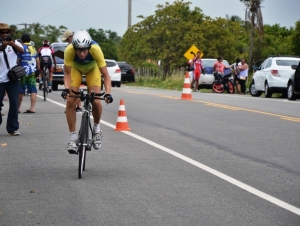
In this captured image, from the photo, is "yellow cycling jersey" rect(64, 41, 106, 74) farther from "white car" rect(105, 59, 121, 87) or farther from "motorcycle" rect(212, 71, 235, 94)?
"white car" rect(105, 59, 121, 87)

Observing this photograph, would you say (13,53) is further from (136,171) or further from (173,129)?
(136,171)

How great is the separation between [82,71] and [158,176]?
1.63 meters

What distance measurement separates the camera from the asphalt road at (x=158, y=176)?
7.31m

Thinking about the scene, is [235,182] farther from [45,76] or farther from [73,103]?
[45,76]

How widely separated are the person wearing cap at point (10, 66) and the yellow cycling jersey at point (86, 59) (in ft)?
13.5

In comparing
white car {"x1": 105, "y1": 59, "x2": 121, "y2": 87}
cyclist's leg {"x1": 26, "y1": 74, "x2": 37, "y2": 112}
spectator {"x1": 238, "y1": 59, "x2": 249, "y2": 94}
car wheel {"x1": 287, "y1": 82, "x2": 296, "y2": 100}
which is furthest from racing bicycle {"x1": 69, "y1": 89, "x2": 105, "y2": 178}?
white car {"x1": 105, "y1": 59, "x2": 121, "y2": 87}

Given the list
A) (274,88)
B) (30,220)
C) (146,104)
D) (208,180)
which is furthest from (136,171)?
(274,88)

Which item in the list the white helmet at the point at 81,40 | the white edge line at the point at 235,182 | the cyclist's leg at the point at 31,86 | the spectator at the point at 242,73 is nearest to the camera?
the white edge line at the point at 235,182

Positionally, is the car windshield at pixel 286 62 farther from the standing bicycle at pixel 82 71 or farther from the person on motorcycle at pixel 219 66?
the standing bicycle at pixel 82 71

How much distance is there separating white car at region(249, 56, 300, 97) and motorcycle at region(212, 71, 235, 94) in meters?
3.83

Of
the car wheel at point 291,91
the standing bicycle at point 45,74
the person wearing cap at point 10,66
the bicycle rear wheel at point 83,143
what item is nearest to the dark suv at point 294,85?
the car wheel at point 291,91

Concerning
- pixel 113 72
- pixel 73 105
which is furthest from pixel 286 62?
pixel 73 105

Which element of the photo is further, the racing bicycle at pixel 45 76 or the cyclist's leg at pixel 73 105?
the racing bicycle at pixel 45 76

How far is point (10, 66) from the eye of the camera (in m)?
14.2
